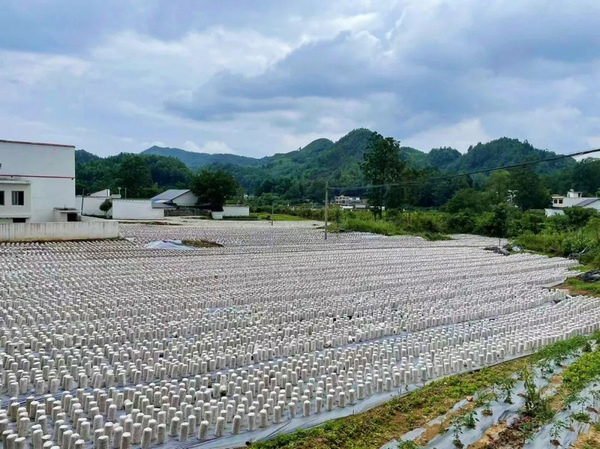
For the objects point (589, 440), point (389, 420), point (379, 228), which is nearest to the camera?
point (589, 440)

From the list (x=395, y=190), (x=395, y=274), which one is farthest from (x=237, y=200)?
(x=395, y=274)

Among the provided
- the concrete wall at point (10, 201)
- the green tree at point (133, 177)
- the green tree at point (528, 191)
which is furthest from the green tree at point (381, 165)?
the green tree at point (133, 177)

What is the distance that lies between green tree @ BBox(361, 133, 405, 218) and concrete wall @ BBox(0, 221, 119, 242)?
2185cm

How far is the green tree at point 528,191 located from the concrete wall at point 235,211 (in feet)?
77.4

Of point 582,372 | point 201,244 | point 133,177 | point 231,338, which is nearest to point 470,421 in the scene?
point 582,372

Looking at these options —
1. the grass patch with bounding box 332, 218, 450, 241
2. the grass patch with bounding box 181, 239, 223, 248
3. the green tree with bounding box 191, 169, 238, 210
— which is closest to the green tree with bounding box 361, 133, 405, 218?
the grass patch with bounding box 332, 218, 450, 241

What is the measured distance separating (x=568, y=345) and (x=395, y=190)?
3210 cm

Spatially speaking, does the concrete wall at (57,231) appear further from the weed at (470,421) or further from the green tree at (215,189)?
the green tree at (215,189)

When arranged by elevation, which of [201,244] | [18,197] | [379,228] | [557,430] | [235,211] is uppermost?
[18,197]

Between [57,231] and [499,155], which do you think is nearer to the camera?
[57,231]

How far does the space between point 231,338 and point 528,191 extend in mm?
43006

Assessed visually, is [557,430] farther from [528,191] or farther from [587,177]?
[587,177]

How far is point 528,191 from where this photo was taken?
44.7 meters

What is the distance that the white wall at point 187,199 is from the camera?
47.9m
